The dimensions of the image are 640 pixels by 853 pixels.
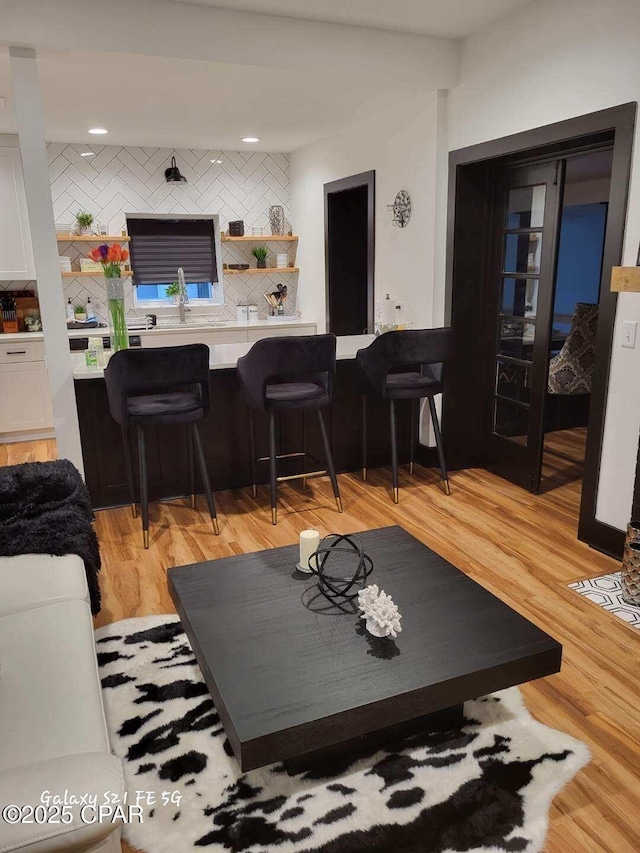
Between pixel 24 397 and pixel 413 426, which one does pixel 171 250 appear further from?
pixel 413 426

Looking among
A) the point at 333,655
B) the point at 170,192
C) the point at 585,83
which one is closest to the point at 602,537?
the point at 333,655

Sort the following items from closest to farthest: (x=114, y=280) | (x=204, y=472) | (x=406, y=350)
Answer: (x=204, y=472) < (x=114, y=280) < (x=406, y=350)

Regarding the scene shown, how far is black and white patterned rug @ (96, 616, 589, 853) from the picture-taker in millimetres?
1665

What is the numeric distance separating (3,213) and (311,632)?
5.02 meters

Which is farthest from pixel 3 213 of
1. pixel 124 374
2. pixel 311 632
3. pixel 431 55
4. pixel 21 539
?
pixel 311 632

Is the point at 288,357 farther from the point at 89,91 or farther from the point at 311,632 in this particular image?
the point at 89,91

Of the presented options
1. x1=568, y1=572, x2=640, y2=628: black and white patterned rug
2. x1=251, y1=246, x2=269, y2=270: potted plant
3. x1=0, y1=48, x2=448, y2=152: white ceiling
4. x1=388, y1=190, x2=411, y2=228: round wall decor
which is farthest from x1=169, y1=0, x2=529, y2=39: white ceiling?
x1=251, y1=246, x2=269, y2=270: potted plant

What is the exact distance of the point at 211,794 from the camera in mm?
1809

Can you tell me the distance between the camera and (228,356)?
3998mm

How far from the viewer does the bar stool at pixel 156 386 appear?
125 inches

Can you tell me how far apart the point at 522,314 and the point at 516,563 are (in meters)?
1.66

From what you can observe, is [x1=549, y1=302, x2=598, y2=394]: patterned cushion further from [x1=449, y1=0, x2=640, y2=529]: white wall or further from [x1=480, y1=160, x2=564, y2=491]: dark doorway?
[x1=449, y1=0, x2=640, y2=529]: white wall

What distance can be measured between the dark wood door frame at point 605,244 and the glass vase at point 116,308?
6.75 feet

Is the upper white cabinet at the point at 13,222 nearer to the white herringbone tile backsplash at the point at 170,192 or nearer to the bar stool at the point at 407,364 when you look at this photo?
the white herringbone tile backsplash at the point at 170,192
